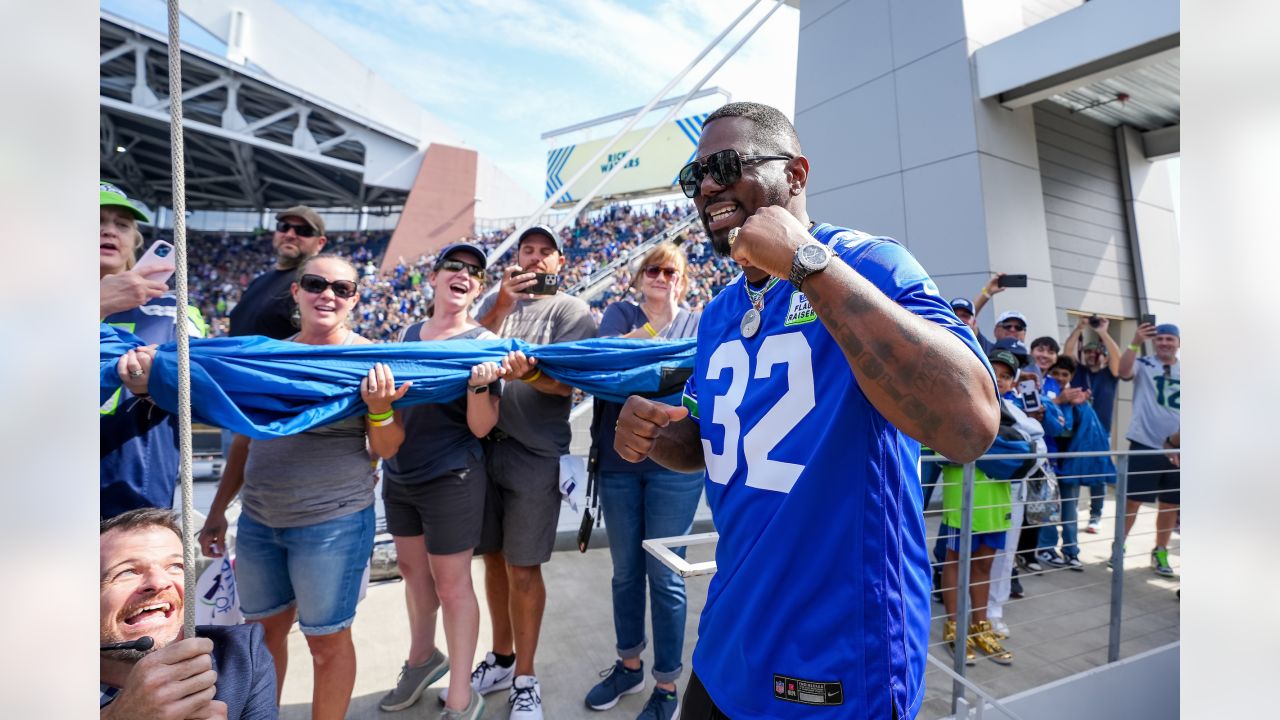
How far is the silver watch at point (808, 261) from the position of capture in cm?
96

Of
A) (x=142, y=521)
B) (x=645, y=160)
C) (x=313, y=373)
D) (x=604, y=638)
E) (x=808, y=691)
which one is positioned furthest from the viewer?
(x=645, y=160)

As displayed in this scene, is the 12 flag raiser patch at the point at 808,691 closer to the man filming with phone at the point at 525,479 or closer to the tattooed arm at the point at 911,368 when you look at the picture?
the tattooed arm at the point at 911,368

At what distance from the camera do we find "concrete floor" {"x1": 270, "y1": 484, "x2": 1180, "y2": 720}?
282 centimetres

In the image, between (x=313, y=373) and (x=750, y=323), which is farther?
(x=313, y=373)

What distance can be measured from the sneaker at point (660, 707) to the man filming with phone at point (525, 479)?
466 millimetres

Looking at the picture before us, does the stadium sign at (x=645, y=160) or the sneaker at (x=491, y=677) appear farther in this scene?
the stadium sign at (x=645, y=160)

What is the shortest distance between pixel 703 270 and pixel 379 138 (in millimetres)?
15334

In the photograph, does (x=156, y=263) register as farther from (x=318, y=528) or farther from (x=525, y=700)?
(x=525, y=700)

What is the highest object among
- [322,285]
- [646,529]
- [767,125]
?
[767,125]

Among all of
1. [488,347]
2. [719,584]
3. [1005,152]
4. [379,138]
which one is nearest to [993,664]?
[719,584]

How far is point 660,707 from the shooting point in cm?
255

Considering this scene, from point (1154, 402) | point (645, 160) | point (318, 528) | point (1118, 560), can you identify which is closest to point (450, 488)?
point (318, 528)

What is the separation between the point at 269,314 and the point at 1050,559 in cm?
625

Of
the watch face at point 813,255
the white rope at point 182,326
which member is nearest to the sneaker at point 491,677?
the white rope at point 182,326
